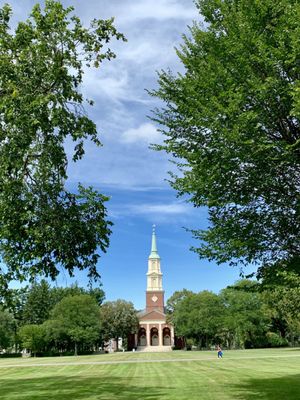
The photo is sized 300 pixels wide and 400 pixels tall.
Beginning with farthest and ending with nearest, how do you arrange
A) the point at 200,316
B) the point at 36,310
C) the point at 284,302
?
the point at 36,310 → the point at 200,316 → the point at 284,302

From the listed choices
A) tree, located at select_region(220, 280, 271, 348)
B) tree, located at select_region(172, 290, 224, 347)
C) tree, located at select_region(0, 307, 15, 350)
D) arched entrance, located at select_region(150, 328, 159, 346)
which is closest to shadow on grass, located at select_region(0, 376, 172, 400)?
tree, located at select_region(220, 280, 271, 348)

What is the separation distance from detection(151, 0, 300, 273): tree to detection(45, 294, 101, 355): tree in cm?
6244

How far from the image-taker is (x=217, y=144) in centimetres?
1255

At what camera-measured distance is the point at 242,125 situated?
11.5m

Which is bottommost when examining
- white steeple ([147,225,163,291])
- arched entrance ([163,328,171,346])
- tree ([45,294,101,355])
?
arched entrance ([163,328,171,346])

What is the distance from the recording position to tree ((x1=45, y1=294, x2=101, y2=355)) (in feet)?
239

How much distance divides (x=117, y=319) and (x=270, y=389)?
78.6 m

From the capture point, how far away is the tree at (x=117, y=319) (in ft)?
305

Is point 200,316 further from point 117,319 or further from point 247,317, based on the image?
point 117,319

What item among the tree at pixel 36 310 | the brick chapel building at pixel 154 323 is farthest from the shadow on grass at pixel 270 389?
the brick chapel building at pixel 154 323

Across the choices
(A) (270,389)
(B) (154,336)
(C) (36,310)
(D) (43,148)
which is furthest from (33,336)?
(D) (43,148)

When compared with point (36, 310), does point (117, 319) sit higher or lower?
lower

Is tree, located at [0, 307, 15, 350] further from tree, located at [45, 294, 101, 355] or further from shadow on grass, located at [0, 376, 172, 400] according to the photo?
shadow on grass, located at [0, 376, 172, 400]

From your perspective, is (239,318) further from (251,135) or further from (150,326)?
(251,135)
